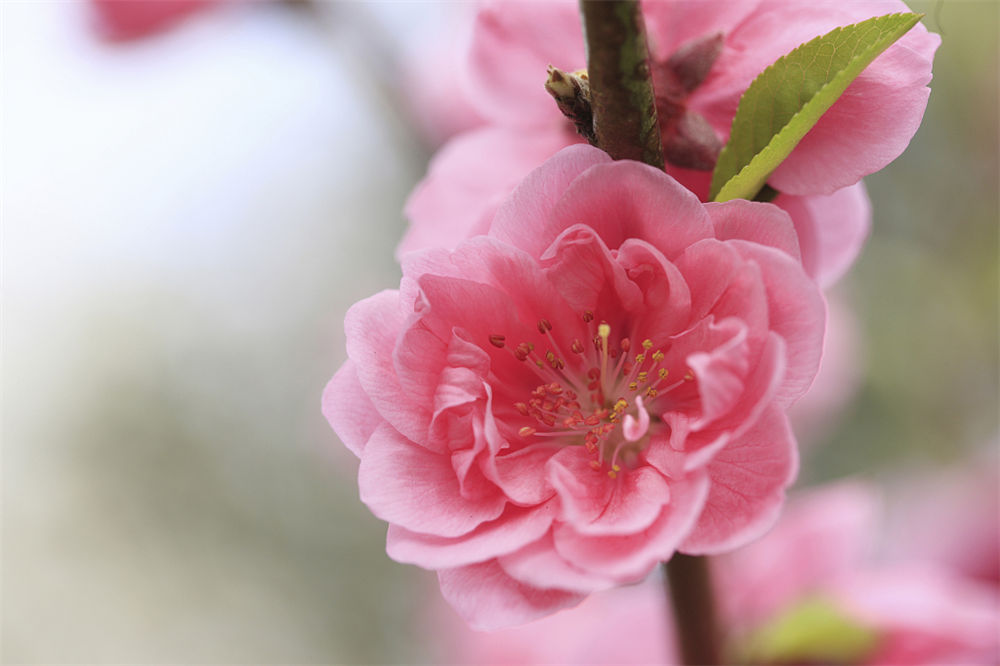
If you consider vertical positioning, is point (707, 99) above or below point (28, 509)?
above

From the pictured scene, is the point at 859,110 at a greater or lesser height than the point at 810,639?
greater

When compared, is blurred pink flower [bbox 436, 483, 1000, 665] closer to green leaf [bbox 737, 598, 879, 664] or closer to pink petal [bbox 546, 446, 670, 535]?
green leaf [bbox 737, 598, 879, 664]

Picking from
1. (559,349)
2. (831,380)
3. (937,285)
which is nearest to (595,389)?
(559,349)

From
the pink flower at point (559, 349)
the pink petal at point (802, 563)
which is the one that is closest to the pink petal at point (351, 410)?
the pink flower at point (559, 349)

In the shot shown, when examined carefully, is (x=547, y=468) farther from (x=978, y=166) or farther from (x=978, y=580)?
(x=978, y=166)

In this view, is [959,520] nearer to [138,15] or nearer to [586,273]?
[586,273]

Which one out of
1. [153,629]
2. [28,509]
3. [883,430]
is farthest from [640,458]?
[28,509]
